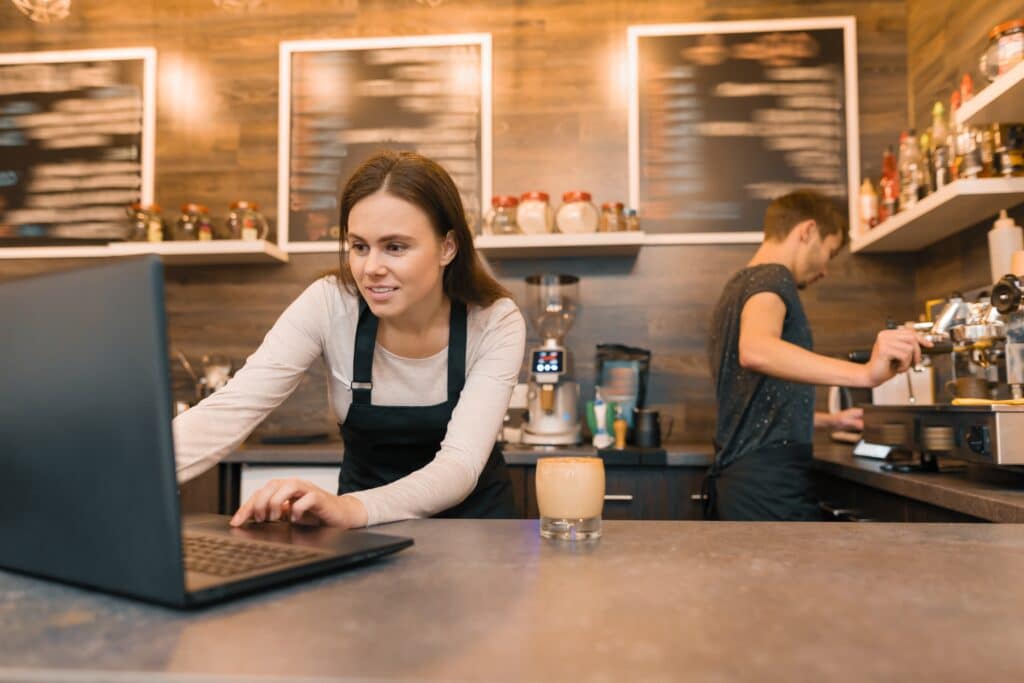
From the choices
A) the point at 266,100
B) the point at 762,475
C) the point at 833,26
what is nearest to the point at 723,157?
the point at 833,26

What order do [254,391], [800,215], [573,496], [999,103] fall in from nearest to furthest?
[573,496] → [254,391] → [999,103] → [800,215]

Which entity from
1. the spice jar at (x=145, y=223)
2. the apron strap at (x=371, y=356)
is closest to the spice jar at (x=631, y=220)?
the apron strap at (x=371, y=356)

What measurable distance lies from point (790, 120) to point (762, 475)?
5.01ft

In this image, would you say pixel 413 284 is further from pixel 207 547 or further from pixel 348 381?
pixel 207 547

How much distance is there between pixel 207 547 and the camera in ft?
2.58

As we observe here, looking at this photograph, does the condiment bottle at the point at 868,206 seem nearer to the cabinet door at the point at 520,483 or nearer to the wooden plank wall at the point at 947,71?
the wooden plank wall at the point at 947,71

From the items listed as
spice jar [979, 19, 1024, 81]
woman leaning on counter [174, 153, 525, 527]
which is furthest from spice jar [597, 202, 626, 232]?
woman leaning on counter [174, 153, 525, 527]

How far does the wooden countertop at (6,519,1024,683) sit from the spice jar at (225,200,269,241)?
242cm

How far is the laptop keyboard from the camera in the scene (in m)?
0.69

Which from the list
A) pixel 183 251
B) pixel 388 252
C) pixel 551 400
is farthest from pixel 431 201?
pixel 183 251

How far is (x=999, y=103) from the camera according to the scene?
178cm

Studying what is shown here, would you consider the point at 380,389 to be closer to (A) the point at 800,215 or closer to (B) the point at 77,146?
(A) the point at 800,215

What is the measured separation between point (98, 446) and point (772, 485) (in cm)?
173

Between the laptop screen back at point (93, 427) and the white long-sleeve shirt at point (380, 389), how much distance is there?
44 cm
